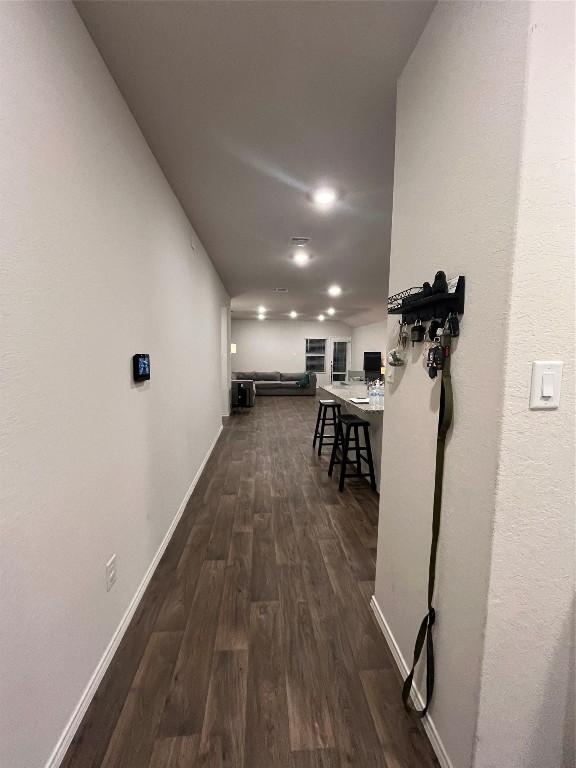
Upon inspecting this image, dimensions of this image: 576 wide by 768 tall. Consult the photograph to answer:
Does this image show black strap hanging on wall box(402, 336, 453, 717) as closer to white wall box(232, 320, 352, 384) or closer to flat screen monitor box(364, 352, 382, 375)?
flat screen monitor box(364, 352, 382, 375)

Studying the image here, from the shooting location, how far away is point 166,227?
2.35 metres

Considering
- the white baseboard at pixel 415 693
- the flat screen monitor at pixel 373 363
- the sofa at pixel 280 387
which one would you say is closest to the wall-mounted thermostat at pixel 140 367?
the white baseboard at pixel 415 693

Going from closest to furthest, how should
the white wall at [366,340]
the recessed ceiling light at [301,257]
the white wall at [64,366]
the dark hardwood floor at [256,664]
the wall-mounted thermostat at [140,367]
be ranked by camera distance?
the white wall at [64,366] < the dark hardwood floor at [256,664] < the wall-mounted thermostat at [140,367] < the recessed ceiling light at [301,257] < the white wall at [366,340]

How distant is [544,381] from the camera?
33.6 inches

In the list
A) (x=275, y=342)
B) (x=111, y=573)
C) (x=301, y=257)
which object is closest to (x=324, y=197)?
(x=301, y=257)

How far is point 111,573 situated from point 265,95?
7.88 ft

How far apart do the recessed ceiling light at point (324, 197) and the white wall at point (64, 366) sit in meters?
1.25

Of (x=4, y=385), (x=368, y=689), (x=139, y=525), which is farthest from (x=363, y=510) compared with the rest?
(x=4, y=385)

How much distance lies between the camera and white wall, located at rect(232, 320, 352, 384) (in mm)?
11820

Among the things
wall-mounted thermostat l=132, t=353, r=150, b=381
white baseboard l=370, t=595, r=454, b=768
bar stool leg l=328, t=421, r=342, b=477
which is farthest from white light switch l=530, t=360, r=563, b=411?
bar stool leg l=328, t=421, r=342, b=477

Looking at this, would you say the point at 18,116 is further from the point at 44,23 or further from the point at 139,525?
the point at 139,525

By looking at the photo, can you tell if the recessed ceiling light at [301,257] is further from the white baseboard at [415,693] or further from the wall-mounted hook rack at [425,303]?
the white baseboard at [415,693]

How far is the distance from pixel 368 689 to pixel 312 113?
8.98 ft

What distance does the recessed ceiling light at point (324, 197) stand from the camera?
2533mm
